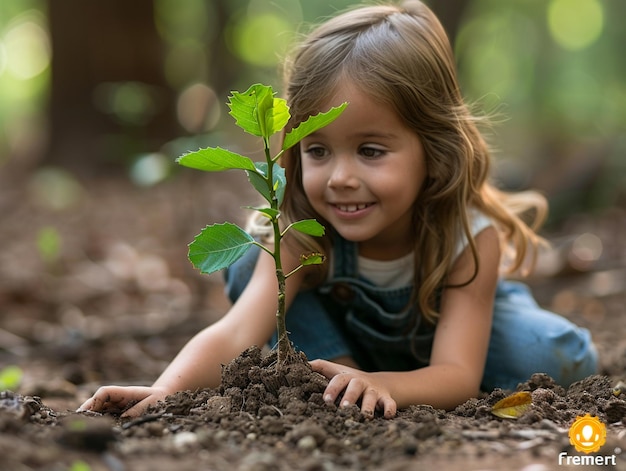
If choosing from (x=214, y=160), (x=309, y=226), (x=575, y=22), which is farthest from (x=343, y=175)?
(x=575, y=22)

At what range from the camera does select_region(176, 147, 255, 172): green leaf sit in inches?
65.3

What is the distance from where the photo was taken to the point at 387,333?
8.97 feet

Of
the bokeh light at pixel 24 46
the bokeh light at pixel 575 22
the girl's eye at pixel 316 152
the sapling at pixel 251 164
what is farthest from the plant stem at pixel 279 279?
the bokeh light at pixel 575 22

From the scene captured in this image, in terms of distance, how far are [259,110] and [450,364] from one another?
101cm

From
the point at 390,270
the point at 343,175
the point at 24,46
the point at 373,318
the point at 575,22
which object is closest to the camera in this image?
the point at 343,175

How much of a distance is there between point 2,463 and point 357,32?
1.55 meters

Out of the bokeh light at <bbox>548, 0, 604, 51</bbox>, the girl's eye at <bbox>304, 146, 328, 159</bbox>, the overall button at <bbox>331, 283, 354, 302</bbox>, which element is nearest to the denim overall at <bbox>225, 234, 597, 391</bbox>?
the overall button at <bbox>331, 283, 354, 302</bbox>

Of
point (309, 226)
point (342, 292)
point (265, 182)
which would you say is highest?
point (265, 182)

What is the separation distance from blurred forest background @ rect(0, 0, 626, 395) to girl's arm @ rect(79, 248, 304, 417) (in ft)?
1.39

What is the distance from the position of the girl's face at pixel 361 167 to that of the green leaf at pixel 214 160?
0.52 metres

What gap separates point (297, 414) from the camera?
1746 mm

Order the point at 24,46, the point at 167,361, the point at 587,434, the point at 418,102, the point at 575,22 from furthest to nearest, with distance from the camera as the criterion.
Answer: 1. the point at 575,22
2. the point at 24,46
3. the point at 167,361
4. the point at 418,102
5. the point at 587,434

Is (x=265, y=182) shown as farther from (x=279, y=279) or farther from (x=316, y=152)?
(x=316, y=152)

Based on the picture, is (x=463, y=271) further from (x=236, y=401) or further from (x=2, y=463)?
(x=2, y=463)
